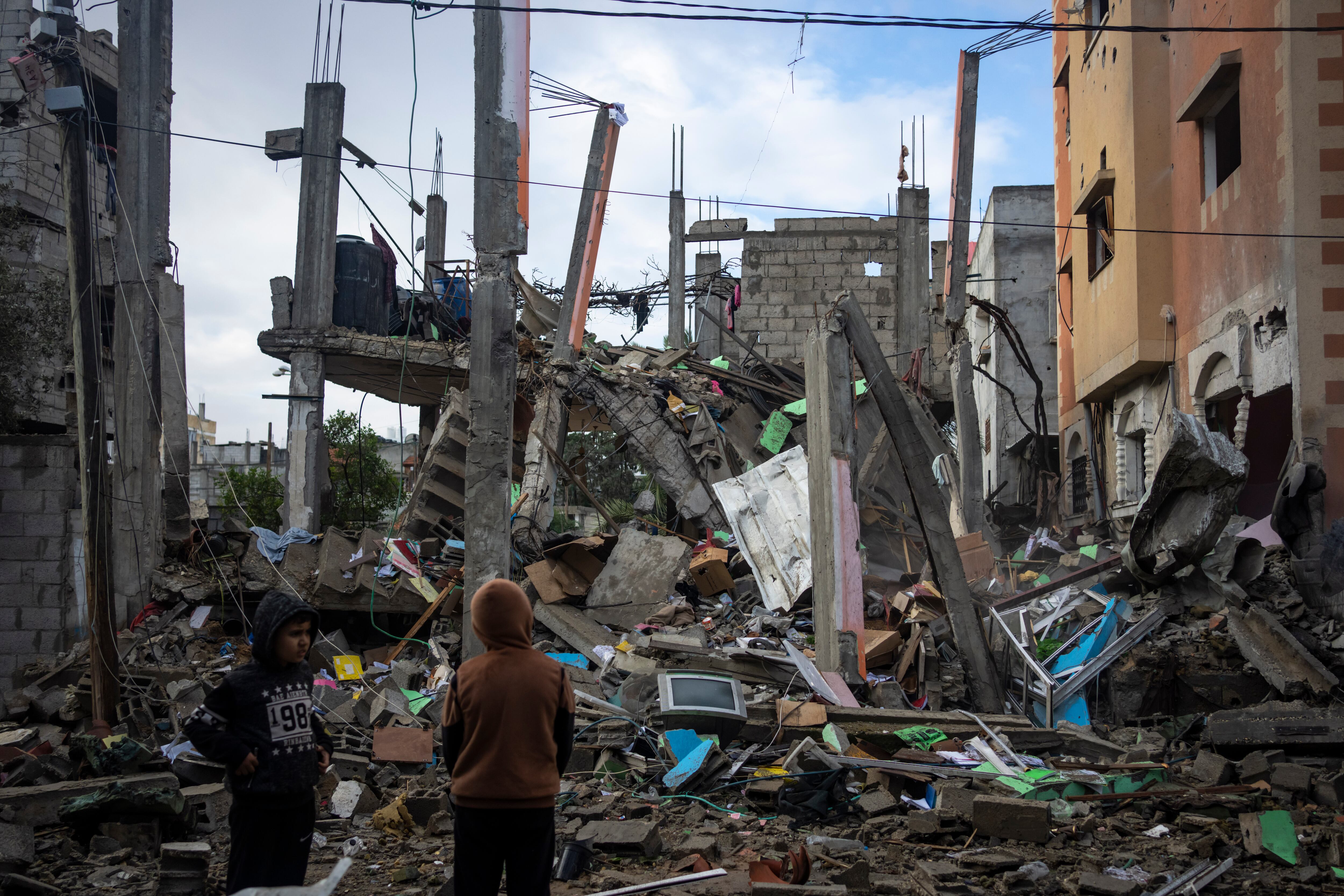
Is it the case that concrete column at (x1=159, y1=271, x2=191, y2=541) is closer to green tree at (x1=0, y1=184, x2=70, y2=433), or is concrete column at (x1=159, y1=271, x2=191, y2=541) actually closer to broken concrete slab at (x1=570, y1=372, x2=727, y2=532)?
green tree at (x1=0, y1=184, x2=70, y2=433)

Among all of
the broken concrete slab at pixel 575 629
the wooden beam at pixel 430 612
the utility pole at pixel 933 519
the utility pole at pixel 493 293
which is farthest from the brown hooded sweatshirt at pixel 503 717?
the wooden beam at pixel 430 612

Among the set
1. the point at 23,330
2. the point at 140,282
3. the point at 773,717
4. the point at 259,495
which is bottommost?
the point at 773,717

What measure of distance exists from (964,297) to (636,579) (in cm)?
567

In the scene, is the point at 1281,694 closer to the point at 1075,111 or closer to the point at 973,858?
the point at 973,858

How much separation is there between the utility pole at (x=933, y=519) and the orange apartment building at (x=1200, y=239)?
3.05m

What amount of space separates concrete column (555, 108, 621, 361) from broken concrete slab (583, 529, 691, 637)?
4.82 metres

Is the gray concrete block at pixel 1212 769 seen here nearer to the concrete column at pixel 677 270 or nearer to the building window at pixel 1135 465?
the building window at pixel 1135 465

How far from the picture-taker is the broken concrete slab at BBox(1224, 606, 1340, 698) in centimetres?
696

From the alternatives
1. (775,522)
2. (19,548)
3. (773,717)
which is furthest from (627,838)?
(19,548)

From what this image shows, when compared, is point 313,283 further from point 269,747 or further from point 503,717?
point 503,717

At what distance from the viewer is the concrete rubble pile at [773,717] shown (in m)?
4.82

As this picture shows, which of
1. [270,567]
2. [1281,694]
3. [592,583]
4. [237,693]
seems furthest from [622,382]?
[237,693]

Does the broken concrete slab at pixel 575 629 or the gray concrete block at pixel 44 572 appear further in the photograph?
the gray concrete block at pixel 44 572

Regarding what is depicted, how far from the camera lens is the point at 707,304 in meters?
22.5
